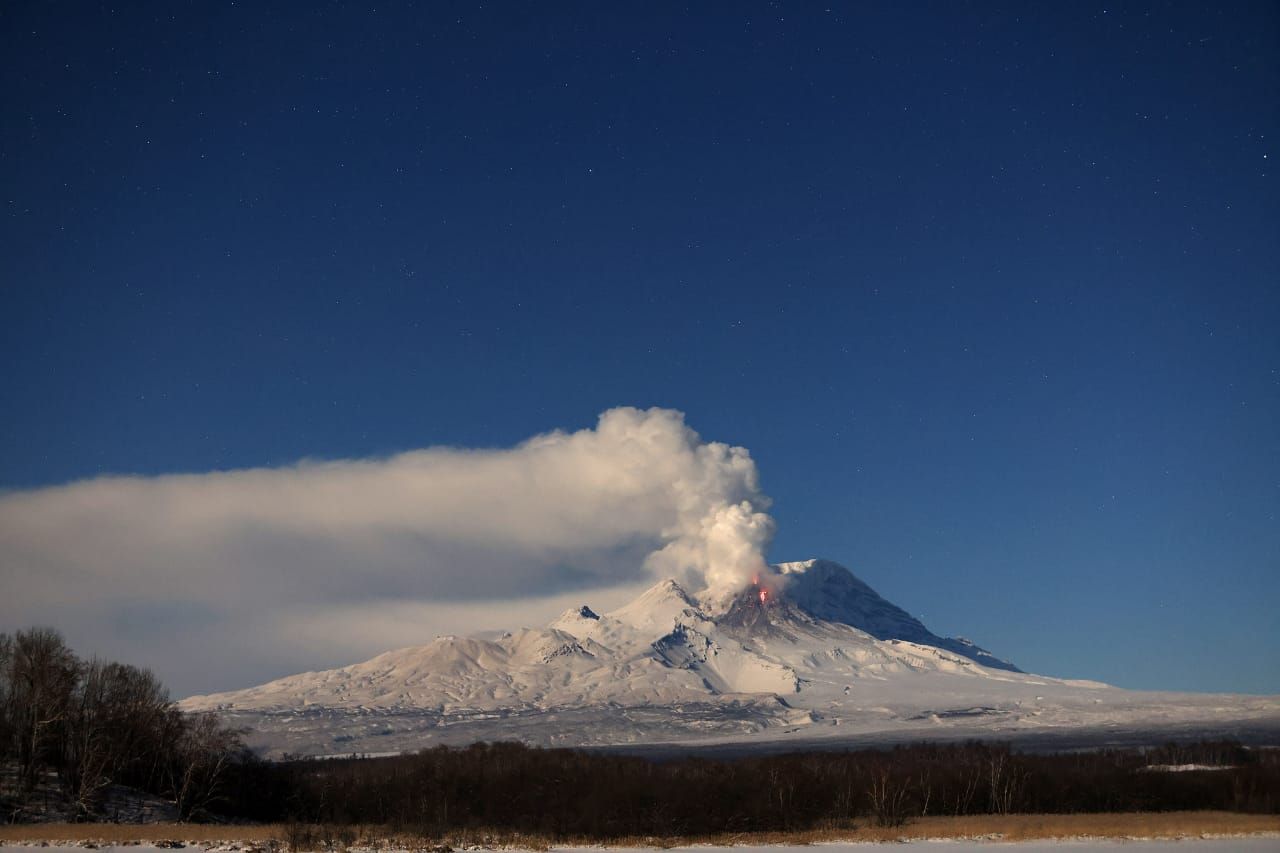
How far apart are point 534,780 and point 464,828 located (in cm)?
4784

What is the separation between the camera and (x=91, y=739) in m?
107

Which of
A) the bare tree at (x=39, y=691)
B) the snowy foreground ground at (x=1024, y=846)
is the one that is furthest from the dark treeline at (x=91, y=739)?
the snowy foreground ground at (x=1024, y=846)

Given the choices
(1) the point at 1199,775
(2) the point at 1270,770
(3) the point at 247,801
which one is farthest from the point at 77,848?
(2) the point at 1270,770

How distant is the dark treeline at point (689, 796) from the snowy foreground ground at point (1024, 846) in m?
18.8

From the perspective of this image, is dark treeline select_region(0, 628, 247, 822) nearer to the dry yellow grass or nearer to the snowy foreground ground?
the dry yellow grass

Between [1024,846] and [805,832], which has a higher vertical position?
[1024,846]

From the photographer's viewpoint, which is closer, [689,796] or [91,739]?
[91,739]

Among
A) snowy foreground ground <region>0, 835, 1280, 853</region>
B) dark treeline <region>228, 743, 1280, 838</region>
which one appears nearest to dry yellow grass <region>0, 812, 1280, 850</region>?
snowy foreground ground <region>0, 835, 1280, 853</region>

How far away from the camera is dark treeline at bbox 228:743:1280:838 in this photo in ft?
375

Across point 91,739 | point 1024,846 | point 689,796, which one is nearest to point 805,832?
point 689,796

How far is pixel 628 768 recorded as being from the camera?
6417 inches

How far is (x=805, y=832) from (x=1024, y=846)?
26188 mm

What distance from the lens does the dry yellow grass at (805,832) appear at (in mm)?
81688

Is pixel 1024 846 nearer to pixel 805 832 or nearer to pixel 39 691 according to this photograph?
pixel 805 832
